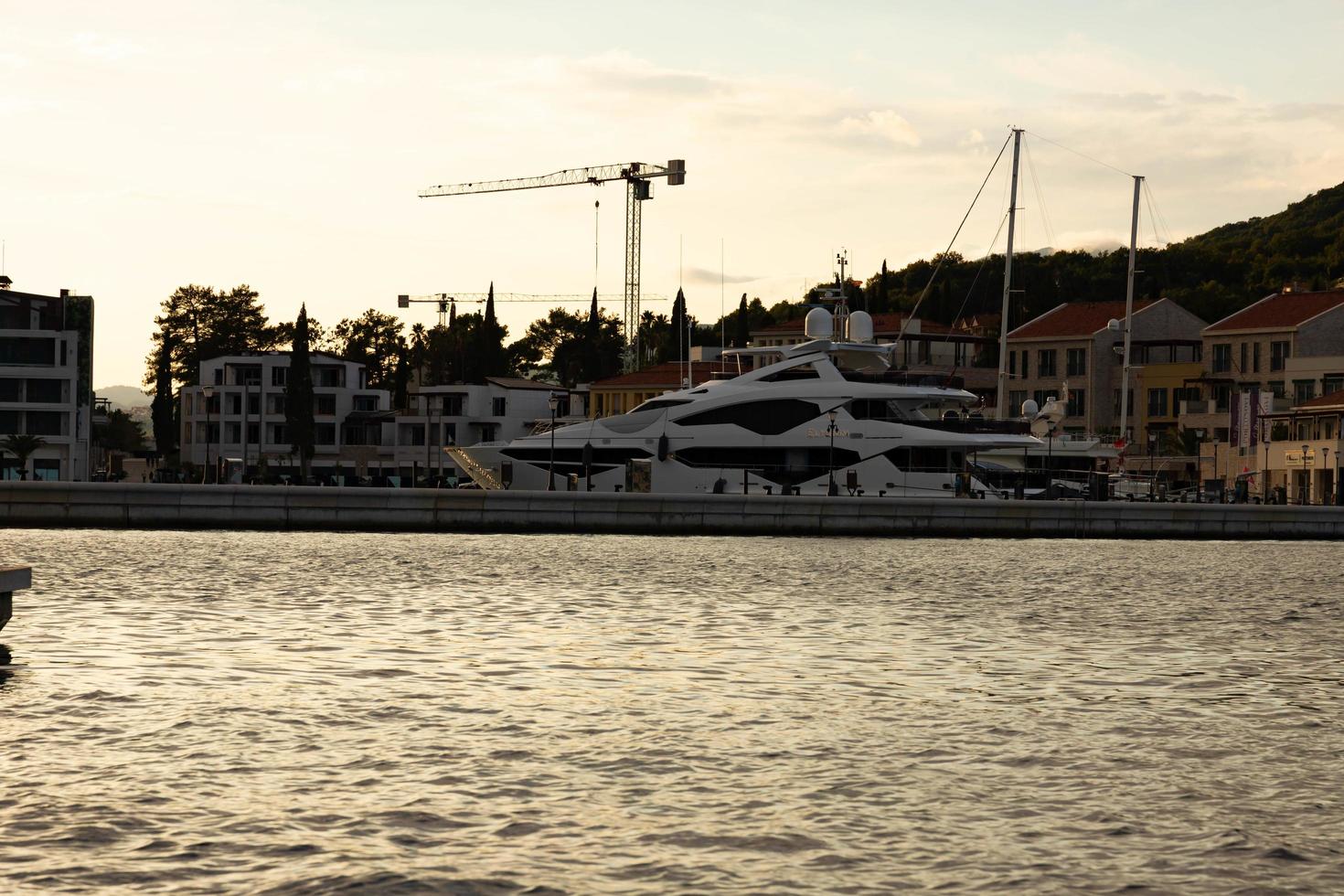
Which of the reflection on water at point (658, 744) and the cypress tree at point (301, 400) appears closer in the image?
the reflection on water at point (658, 744)

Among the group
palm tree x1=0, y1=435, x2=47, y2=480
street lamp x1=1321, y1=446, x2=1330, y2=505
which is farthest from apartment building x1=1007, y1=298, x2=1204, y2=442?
palm tree x1=0, y1=435, x2=47, y2=480

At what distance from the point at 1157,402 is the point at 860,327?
129 ft

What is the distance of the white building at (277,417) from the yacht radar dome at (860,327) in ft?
178

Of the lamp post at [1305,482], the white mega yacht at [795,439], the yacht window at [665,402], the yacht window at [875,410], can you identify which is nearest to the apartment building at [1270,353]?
the lamp post at [1305,482]

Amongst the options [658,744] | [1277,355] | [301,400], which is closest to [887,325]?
[1277,355]

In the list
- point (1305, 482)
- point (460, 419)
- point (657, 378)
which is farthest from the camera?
point (657, 378)

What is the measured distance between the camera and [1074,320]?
107812mm

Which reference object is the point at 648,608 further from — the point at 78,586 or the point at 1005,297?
the point at 1005,297

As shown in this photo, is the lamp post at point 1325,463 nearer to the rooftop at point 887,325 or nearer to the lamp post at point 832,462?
the lamp post at point 832,462

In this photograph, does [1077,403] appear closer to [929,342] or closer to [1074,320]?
[1074,320]

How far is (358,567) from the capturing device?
35750 millimetres

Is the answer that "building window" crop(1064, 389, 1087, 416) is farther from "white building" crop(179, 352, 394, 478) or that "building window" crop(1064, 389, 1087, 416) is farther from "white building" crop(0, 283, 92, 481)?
"white building" crop(0, 283, 92, 481)

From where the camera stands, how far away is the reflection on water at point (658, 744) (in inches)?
367

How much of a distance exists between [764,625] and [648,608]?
291cm
